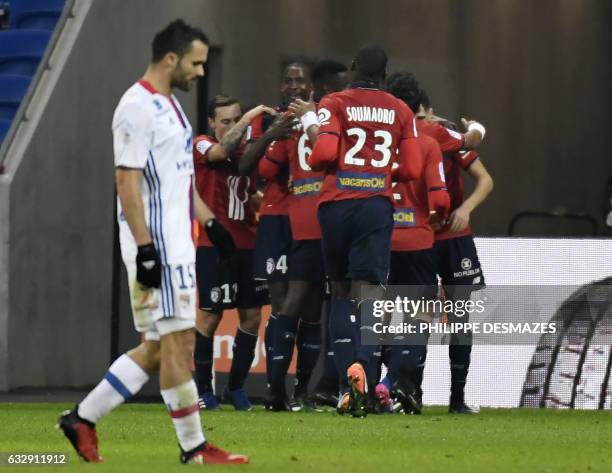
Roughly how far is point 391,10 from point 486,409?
7238mm

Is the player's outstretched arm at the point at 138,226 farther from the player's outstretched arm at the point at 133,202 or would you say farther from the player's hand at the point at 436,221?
the player's hand at the point at 436,221

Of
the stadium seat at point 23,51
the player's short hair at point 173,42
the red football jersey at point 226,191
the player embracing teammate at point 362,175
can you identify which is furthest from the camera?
the stadium seat at point 23,51

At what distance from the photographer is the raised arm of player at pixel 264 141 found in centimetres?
1235

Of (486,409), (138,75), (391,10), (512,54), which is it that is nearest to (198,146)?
(486,409)

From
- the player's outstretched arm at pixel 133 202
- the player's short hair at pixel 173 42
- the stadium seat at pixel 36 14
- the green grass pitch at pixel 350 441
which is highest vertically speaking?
the stadium seat at pixel 36 14

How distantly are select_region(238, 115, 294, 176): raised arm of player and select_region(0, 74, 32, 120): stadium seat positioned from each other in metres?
5.66

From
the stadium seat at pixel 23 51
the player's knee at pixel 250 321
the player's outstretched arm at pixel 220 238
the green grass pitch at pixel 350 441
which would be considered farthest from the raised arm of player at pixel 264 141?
the stadium seat at pixel 23 51

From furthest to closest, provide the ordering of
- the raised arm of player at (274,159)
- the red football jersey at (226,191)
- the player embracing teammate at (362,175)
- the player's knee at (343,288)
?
1. the red football jersey at (226,191)
2. the raised arm of player at (274,159)
3. the player's knee at (343,288)
4. the player embracing teammate at (362,175)

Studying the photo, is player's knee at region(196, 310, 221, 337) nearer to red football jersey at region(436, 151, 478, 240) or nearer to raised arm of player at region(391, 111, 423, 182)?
red football jersey at region(436, 151, 478, 240)

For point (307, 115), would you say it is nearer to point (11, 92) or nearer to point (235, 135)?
point (235, 135)

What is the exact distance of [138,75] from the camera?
16781 mm

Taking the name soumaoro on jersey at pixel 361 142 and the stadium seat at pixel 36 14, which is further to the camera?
the stadium seat at pixel 36 14

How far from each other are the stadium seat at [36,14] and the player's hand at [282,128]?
22.1ft

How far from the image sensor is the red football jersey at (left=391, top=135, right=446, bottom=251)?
12.4 metres
